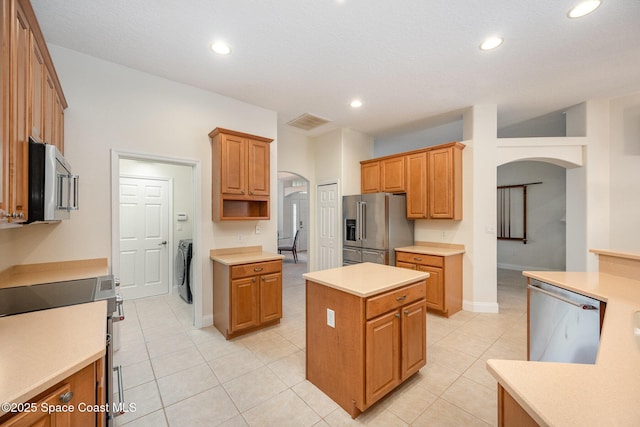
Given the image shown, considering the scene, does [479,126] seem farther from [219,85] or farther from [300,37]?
[219,85]

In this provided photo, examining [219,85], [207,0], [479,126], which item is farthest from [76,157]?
[479,126]

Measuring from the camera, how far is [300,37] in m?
2.29

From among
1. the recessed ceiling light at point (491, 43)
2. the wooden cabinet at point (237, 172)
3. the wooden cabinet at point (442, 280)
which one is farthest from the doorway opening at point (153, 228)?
the recessed ceiling light at point (491, 43)

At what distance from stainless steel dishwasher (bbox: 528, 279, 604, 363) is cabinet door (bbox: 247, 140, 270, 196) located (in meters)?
2.98

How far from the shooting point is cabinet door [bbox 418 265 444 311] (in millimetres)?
3533

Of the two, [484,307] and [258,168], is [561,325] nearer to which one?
[484,307]

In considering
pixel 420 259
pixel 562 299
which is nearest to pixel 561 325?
pixel 562 299

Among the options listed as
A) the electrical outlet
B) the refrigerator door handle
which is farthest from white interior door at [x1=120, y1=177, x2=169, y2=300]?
the electrical outlet

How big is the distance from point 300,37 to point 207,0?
0.76 metres

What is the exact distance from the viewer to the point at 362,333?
1.71 metres

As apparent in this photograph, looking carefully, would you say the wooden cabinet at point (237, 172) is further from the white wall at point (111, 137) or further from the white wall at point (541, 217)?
the white wall at point (541, 217)

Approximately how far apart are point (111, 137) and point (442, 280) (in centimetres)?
425

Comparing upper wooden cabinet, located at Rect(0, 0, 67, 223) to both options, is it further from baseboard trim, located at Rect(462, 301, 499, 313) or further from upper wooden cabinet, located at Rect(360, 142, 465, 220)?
baseboard trim, located at Rect(462, 301, 499, 313)

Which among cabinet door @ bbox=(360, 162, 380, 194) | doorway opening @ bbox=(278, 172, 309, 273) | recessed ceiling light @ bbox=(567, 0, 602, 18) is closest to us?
recessed ceiling light @ bbox=(567, 0, 602, 18)
